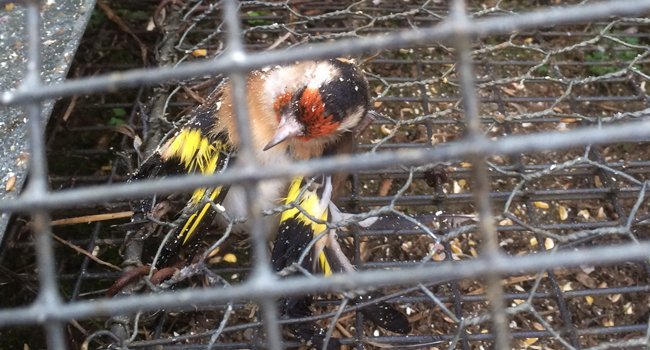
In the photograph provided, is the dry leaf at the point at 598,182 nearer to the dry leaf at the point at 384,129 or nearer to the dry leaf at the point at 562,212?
the dry leaf at the point at 562,212

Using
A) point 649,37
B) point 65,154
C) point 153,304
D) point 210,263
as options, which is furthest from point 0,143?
point 649,37

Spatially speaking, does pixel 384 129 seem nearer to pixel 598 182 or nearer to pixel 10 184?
pixel 598 182

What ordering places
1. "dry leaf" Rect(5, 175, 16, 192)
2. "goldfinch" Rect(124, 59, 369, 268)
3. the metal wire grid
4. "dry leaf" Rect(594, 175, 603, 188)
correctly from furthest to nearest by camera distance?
"dry leaf" Rect(594, 175, 603, 188) → "goldfinch" Rect(124, 59, 369, 268) → "dry leaf" Rect(5, 175, 16, 192) → the metal wire grid

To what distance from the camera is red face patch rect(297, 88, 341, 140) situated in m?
1.63

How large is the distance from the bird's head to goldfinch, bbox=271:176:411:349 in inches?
5.3

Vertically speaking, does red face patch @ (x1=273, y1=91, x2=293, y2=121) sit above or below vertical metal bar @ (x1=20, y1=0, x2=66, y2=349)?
above

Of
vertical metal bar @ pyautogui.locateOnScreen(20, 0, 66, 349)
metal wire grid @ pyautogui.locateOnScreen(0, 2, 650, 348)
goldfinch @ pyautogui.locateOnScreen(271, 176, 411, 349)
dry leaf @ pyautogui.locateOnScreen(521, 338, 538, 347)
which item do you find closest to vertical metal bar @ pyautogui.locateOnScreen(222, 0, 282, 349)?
metal wire grid @ pyautogui.locateOnScreen(0, 2, 650, 348)

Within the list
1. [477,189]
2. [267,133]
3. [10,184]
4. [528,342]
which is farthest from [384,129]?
[477,189]

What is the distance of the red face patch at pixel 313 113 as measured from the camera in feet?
5.33

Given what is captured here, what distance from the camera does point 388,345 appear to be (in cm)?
150

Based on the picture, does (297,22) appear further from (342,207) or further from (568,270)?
(568,270)

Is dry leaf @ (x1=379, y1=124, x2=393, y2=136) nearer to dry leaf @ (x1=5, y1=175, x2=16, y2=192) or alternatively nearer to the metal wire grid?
the metal wire grid

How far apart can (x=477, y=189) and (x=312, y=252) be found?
88cm

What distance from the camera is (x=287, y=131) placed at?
164 cm
